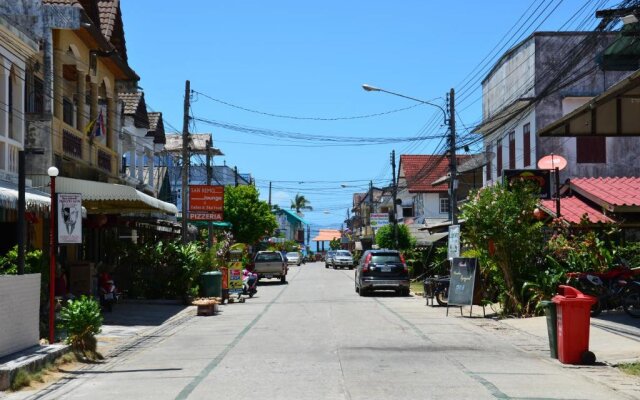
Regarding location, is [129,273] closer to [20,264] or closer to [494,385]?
[20,264]

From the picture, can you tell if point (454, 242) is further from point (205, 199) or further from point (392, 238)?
point (392, 238)

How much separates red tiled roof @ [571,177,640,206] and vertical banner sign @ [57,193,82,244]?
1474 centimetres

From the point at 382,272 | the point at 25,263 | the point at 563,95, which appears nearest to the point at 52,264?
the point at 25,263

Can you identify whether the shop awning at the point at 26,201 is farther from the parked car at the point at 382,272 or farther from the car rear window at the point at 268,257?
the car rear window at the point at 268,257

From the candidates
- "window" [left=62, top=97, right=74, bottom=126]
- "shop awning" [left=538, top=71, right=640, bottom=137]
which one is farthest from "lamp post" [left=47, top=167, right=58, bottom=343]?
"window" [left=62, top=97, right=74, bottom=126]

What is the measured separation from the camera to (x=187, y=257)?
2600 cm

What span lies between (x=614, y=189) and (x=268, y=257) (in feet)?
71.9

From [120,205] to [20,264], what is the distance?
34.0 ft

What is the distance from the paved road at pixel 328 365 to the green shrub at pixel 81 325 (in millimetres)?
563

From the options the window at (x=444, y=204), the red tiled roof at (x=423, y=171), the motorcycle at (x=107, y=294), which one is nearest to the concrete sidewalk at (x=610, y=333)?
the motorcycle at (x=107, y=294)

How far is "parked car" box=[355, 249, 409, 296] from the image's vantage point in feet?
95.5

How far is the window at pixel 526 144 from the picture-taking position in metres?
33.3

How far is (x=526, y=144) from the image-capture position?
1324 inches

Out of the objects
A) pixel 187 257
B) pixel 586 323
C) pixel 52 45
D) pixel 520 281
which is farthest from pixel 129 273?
pixel 586 323
